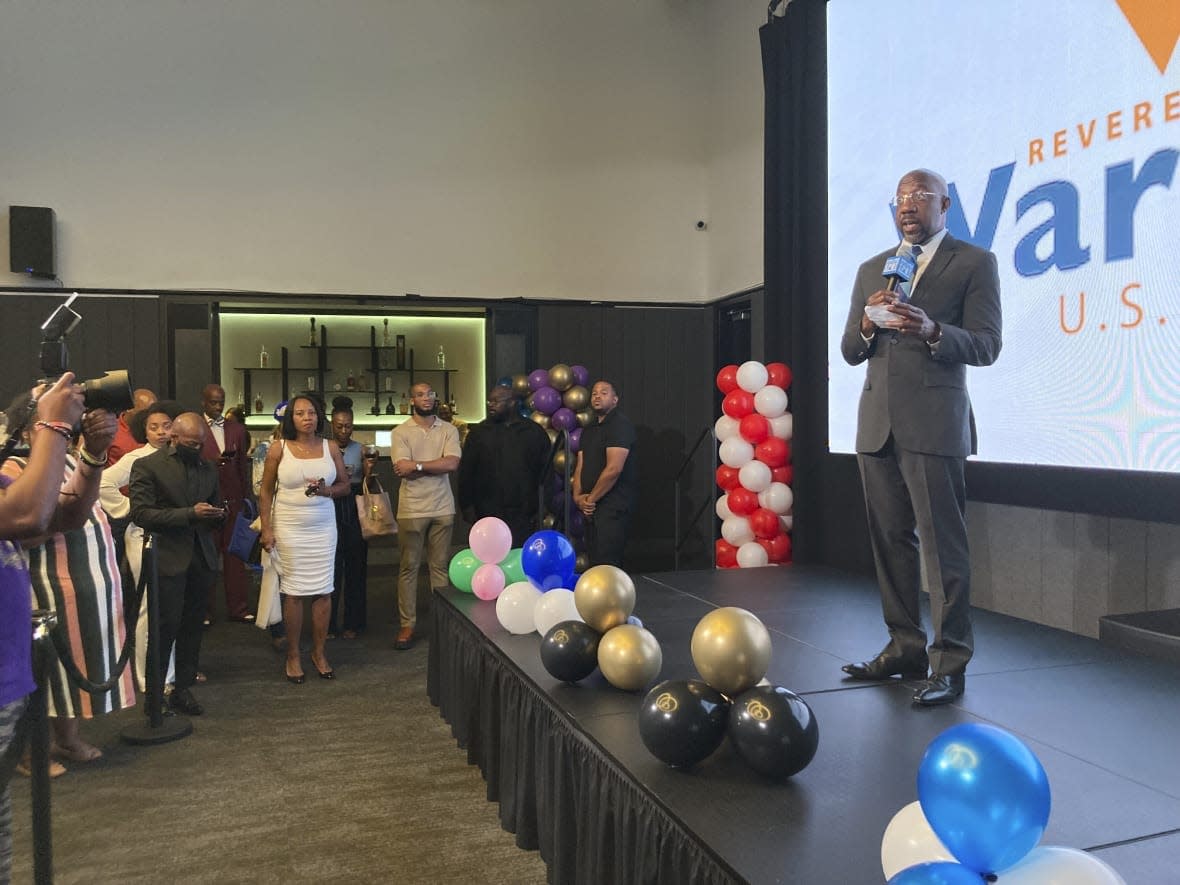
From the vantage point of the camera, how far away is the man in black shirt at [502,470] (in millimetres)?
5473

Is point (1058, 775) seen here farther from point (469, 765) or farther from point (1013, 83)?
point (1013, 83)

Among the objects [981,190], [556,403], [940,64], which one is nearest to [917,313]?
A: [981,190]

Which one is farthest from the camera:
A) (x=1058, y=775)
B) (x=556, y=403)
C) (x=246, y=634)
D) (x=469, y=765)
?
(x=556, y=403)

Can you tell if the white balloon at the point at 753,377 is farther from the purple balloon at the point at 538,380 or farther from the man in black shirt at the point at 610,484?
the purple balloon at the point at 538,380

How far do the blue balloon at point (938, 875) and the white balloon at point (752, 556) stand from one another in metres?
4.20

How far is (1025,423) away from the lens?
3.72 m

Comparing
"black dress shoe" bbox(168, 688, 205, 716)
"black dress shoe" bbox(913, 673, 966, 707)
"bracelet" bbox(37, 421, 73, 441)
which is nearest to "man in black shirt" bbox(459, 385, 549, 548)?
"black dress shoe" bbox(168, 688, 205, 716)

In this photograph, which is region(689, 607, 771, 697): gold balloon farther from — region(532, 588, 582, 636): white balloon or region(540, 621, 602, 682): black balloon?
region(532, 588, 582, 636): white balloon

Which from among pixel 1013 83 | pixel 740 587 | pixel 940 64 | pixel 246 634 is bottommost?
pixel 246 634

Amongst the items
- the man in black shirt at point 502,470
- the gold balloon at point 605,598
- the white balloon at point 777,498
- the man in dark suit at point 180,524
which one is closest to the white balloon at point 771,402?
the white balloon at point 777,498

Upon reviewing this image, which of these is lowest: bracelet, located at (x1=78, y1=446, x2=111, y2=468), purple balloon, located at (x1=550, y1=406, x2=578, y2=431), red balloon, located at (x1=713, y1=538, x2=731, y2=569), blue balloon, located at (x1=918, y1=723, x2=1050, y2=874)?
red balloon, located at (x1=713, y1=538, x2=731, y2=569)

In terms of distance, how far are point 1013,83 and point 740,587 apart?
8.47 feet

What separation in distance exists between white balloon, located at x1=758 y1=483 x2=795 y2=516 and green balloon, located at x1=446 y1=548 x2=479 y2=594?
2193mm

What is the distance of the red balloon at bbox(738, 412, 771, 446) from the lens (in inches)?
219
